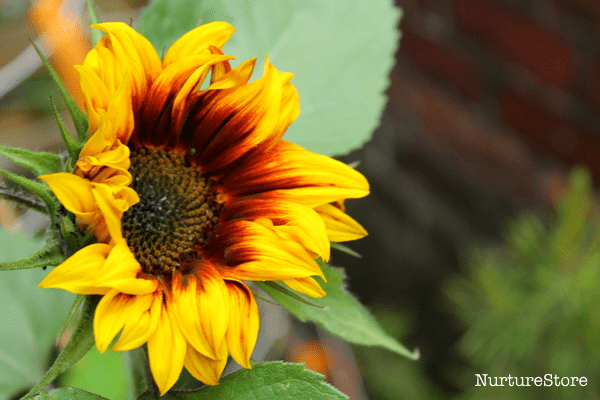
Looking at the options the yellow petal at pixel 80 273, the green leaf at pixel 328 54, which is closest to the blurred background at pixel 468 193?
the green leaf at pixel 328 54

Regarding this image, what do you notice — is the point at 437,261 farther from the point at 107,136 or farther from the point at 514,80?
the point at 107,136

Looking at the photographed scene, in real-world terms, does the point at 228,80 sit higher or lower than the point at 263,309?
higher

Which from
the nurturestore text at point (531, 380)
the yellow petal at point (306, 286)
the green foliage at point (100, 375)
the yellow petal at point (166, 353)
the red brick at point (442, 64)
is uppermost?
the yellow petal at point (306, 286)

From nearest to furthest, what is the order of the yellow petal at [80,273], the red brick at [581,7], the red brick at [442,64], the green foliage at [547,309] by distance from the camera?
the yellow petal at [80,273]
the green foliage at [547,309]
the red brick at [581,7]
the red brick at [442,64]

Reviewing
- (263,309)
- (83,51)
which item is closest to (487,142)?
(263,309)

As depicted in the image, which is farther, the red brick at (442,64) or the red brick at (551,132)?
the red brick at (442,64)

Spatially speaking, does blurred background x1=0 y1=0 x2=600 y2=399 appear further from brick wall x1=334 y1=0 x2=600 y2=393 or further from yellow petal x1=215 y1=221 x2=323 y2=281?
yellow petal x1=215 y1=221 x2=323 y2=281

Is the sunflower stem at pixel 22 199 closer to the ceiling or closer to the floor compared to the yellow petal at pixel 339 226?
closer to the ceiling

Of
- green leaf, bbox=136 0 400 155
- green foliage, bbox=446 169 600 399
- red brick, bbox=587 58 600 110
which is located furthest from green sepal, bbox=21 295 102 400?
red brick, bbox=587 58 600 110

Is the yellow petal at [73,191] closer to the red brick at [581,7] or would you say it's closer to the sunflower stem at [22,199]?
the sunflower stem at [22,199]
